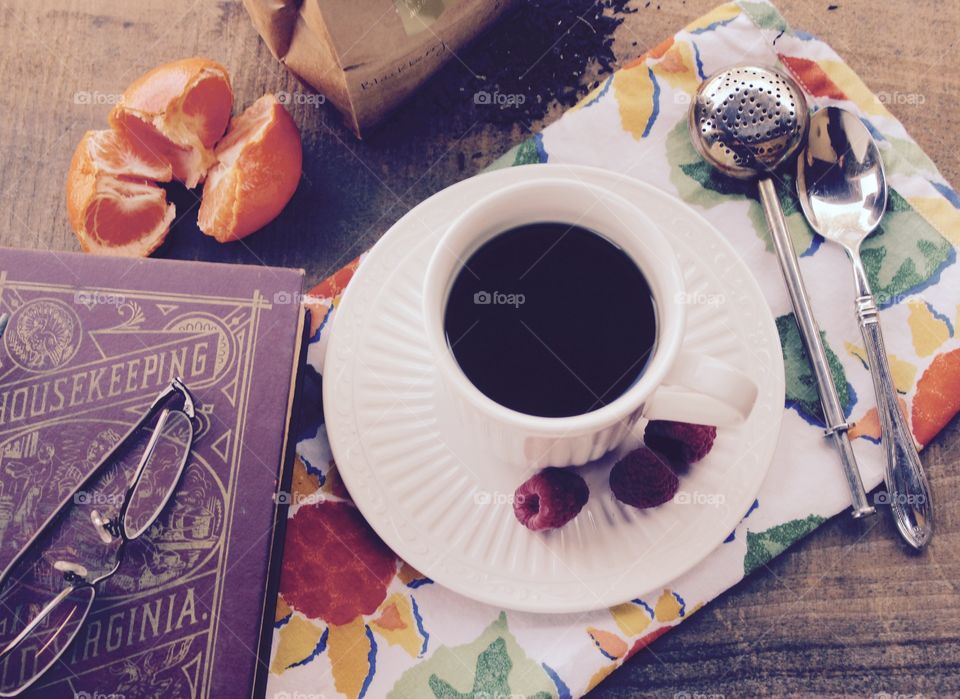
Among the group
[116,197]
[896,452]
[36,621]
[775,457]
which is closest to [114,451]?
[36,621]

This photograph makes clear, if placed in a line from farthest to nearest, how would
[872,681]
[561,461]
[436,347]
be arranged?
[872,681] → [561,461] → [436,347]

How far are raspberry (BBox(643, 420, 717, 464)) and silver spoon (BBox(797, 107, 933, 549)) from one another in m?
0.22

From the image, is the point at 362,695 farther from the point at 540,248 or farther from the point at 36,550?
the point at 540,248

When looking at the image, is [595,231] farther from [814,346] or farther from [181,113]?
[181,113]

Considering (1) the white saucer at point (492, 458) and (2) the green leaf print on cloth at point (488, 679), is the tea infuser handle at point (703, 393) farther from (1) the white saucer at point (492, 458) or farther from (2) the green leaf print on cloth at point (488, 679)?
(2) the green leaf print on cloth at point (488, 679)

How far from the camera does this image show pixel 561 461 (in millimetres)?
729

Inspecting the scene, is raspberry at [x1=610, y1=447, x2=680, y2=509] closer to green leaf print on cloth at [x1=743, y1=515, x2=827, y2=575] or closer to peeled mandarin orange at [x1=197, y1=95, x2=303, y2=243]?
green leaf print on cloth at [x1=743, y1=515, x2=827, y2=575]

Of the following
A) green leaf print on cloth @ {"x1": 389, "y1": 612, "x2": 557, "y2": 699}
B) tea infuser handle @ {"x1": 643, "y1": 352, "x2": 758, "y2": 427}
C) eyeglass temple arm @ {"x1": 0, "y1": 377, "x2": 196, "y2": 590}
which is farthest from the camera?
green leaf print on cloth @ {"x1": 389, "y1": 612, "x2": 557, "y2": 699}

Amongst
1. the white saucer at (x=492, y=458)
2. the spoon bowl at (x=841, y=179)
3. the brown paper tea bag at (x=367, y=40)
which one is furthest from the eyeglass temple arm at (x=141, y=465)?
the spoon bowl at (x=841, y=179)

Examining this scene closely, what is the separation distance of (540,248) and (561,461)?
20cm

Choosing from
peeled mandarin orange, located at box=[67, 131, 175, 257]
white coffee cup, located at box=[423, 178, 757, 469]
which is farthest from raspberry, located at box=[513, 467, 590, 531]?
peeled mandarin orange, located at box=[67, 131, 175, 257]

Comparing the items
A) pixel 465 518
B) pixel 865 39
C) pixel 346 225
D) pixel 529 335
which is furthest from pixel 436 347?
pixel 865 39

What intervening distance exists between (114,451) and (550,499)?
403 millimetres

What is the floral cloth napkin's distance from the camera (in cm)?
81
